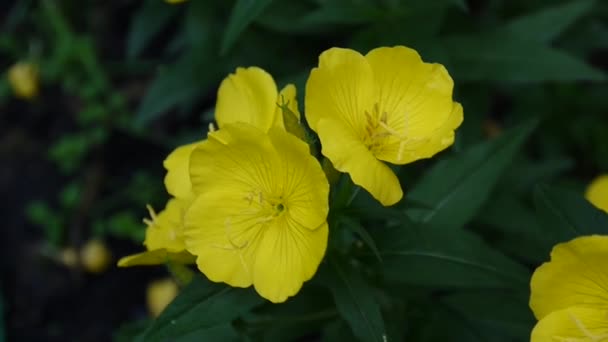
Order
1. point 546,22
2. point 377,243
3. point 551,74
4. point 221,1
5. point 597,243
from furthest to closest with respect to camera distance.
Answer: point 221,1 → point 546,22 → point 551,74 → point 377,243 → point 597,243

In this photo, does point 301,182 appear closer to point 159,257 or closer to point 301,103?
point 159,257

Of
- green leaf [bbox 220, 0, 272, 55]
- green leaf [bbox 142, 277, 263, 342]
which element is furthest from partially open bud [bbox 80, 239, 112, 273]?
green leaf [bbox 142, 277, 263, 342]

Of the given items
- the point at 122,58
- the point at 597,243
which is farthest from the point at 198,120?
the point at 597,243

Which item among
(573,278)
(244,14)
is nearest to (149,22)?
(244,14)

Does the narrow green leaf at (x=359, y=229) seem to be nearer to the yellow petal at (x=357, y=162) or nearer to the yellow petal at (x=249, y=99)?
the yellow petal at (x=357, y=162)

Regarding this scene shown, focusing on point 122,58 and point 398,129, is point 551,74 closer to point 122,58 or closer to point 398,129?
point 398,129

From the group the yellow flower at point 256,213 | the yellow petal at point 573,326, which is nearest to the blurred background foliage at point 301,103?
the yellow flower at point 256,213
